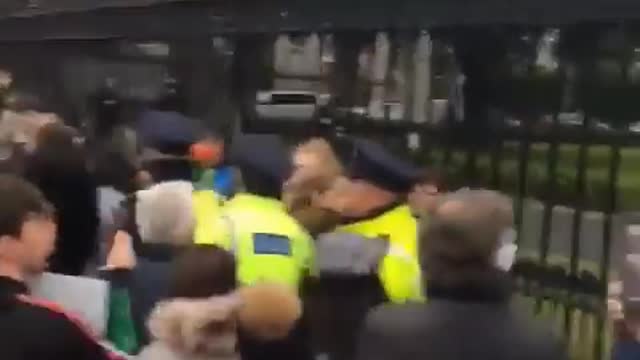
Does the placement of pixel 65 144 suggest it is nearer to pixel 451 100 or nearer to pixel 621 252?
pixel 451 100

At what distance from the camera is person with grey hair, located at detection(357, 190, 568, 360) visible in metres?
4.09

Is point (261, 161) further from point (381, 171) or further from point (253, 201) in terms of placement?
point (381, 171)

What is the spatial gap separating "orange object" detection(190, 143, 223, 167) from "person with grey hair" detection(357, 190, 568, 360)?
2561 mm

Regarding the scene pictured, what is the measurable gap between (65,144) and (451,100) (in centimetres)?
179

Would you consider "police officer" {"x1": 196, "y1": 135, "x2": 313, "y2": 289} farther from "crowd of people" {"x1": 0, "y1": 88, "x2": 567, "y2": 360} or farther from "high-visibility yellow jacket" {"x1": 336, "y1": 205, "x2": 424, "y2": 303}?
"high-visibility yellow jacket" {"x1": 336, "y1": 205, "x2": 424, "y2": 303}

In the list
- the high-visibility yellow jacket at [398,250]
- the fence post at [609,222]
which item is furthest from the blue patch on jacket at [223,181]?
the fence post at [609,222]

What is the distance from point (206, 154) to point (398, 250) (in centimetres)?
157

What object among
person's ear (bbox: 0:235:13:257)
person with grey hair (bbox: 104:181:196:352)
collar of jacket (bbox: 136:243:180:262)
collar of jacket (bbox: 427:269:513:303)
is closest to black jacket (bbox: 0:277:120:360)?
person's ear (bbox: 0:235:13:257)

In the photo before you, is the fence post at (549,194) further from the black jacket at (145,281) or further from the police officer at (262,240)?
the black jacket at (145,281)

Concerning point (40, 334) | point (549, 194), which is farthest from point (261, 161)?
point (40, 334)

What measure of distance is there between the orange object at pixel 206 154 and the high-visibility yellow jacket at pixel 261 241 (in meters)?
0.93

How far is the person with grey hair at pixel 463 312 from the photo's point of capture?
4090mm

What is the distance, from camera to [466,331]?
4.09 meters

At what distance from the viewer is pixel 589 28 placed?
6.37 meters
